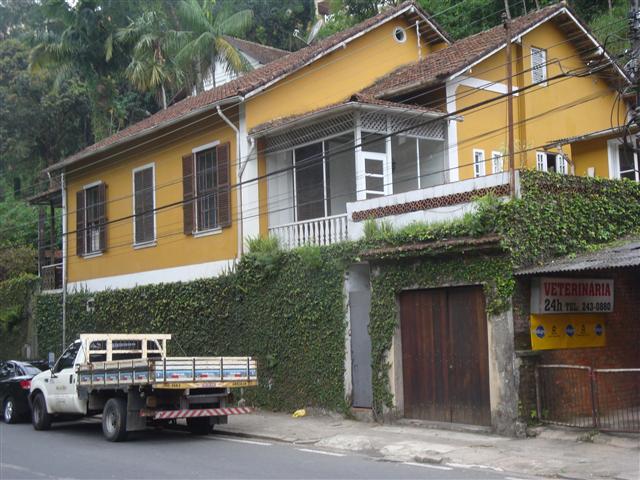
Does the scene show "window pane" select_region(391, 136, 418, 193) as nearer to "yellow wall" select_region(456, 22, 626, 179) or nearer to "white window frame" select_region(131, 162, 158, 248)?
"yellow wall" select_region(456, 22, 626, 179)

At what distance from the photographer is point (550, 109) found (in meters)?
22.7

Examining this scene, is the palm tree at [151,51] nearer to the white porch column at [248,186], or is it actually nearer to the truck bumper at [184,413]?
the white porch column at [248,186]

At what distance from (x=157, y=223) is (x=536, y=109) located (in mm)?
11416

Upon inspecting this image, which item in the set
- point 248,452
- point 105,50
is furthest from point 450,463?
point 105,50

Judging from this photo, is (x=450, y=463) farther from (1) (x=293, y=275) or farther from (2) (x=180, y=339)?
(2) (x=180, y=339)

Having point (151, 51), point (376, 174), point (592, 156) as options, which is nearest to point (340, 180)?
point (376, 174)

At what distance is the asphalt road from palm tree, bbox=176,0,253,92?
2157cm

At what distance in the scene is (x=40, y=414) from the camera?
54.6 feet

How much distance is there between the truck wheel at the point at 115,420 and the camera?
46.2 ft

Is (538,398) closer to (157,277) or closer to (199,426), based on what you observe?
(199,426)

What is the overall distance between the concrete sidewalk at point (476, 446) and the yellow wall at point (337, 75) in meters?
8.44

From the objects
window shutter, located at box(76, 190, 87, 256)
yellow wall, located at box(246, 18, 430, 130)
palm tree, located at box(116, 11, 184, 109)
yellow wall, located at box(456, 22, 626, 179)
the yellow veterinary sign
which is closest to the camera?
the yellow veterinary sign

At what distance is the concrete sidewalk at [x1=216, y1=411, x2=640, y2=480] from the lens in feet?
35.5

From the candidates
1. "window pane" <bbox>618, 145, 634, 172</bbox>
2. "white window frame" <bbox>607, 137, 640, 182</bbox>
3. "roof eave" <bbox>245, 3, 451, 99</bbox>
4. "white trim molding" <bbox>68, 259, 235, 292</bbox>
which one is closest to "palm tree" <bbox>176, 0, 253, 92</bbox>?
"roof eave" <bbox>245, 3, 451, 99</bbox>
